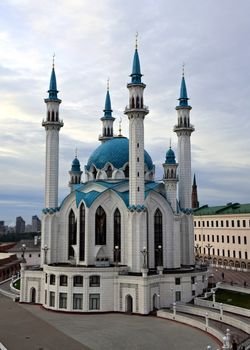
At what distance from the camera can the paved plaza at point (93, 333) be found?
89.9 feet

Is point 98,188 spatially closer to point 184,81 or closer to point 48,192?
point 48,192

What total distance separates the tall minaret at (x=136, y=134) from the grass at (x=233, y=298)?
38.3 ft

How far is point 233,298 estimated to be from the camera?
38531 mm

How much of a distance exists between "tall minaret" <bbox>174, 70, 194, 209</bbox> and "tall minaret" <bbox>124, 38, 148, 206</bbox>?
8331 mm

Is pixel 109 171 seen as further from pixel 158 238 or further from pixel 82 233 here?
pixel 158 238

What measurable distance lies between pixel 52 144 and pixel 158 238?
52.3ft

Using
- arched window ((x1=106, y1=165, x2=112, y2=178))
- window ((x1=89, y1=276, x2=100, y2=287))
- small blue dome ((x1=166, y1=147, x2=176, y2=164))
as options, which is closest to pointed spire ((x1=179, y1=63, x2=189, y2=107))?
small blue dome ((x1=166, y1=147, x2=176, y2=164))

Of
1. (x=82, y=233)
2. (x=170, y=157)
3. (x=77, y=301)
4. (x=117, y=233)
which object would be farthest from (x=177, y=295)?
(x=170, y=157)

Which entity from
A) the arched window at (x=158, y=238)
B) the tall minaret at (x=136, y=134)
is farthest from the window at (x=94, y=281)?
the tall minaret at (x=136, y=134)

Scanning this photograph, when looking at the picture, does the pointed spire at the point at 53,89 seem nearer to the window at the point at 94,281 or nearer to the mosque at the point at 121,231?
the mosque at the point at 121,231

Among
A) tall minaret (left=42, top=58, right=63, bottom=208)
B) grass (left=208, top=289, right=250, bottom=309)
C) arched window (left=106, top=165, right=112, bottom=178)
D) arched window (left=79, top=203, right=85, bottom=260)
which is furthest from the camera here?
arched window (left=106, top=165, right=112, bottom=178)

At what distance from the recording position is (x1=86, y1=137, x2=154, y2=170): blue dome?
48250 mm

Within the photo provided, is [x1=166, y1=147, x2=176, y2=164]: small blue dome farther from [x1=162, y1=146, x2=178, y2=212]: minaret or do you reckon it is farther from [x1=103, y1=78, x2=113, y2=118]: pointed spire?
[x1=103, y1=78, x2=113, y2=118]: pointed spire

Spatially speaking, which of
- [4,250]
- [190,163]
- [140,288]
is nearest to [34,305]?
[140,288]
